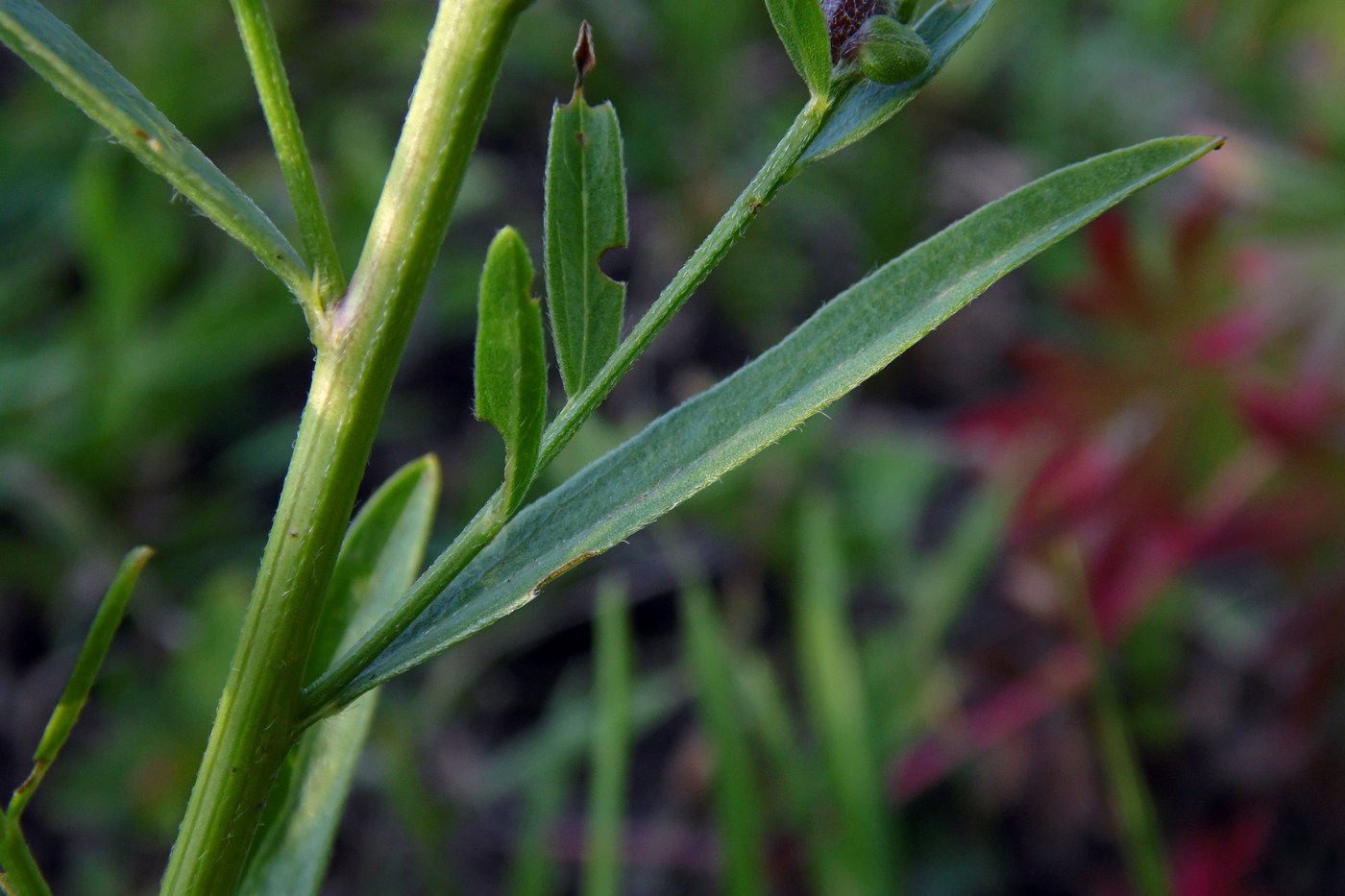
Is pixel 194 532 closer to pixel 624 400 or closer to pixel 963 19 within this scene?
pixel 624 400

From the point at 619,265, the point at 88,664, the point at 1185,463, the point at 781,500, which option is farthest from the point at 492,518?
the point at 619,265

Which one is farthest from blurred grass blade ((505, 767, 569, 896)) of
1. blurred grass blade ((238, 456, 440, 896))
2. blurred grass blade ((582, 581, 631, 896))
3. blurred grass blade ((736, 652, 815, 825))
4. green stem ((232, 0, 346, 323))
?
green stem ((232, 0, 346, 323))

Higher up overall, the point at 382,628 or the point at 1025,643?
the point at 382,628

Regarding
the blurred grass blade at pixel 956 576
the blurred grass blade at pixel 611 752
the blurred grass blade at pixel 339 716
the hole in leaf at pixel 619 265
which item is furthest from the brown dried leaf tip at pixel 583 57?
the hole in leaf at pixel 619 265

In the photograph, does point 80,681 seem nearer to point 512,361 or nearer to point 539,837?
point 512,361

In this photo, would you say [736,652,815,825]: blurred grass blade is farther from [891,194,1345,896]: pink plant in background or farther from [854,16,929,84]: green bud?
[854,16,929,84]: green bud

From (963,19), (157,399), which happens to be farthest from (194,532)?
(963,19)
